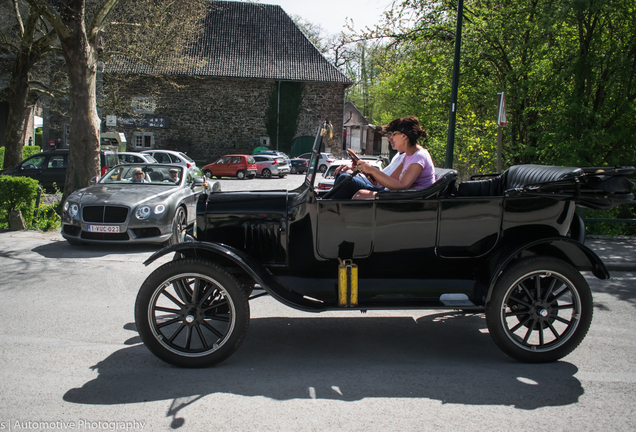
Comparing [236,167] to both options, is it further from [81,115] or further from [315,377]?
[315,377]

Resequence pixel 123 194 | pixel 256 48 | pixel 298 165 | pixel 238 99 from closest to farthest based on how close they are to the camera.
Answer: pixel 123 194 → pixel 298 165 → pixel 238 99 → pixel 256 48

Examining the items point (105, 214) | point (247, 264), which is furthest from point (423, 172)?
point (105, 214)

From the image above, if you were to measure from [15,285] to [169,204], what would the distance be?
2865mm

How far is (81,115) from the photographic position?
39.3ft

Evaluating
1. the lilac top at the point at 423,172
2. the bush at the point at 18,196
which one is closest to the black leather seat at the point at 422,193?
the lilac top at the point at 423,172

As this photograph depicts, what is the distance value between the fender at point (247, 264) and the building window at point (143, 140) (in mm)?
36772

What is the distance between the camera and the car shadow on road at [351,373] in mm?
3389

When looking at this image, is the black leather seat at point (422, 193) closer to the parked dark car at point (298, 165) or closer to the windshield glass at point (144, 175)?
the windshield glass at point (144, 175)

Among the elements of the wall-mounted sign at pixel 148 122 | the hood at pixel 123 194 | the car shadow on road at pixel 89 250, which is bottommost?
the car shadow on road at pixel 89 250

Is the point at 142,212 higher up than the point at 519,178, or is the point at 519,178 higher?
the point at 519,178

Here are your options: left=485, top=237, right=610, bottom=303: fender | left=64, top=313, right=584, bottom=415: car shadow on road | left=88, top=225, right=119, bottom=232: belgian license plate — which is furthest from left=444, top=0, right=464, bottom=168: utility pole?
left=485, top=237, right=610, bottom=303: fender

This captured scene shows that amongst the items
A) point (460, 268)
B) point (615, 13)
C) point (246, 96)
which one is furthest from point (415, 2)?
point (246, 96)

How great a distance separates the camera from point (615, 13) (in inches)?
400

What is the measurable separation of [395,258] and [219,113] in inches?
1433
